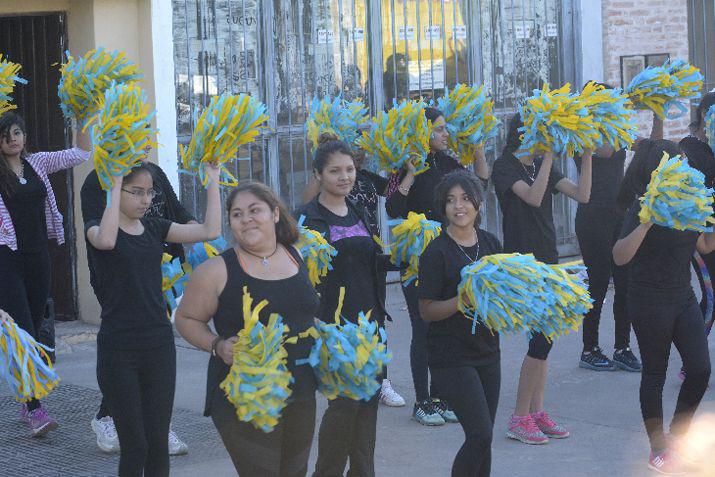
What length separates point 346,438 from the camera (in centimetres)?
559

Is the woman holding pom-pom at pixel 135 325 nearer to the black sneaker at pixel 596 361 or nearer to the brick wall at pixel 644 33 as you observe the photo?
the black sneaker at pixel 596 361

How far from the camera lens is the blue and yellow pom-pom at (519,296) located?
529 cm

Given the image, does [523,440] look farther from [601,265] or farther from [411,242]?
[601,265]

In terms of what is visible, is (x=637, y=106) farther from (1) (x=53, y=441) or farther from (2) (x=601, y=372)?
(1) (x=53, y=441)

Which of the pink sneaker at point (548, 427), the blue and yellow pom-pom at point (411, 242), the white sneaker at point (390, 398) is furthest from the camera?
the white sneaker at point (390, 398)

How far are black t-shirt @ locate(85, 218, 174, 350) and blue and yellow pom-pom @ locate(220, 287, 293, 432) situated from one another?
1039 millimetres

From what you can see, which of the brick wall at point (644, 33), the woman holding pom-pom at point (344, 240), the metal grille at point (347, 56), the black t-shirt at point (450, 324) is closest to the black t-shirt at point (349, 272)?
the woman holding pom-pom at point (344, 240)

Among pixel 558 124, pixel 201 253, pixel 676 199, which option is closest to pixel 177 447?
pixel 201 253

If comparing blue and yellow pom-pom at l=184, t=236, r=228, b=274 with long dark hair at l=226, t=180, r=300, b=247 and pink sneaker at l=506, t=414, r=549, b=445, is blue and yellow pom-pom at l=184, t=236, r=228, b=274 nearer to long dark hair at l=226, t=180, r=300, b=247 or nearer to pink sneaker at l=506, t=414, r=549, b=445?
long dark hair at l=226, t=180, r=300, b=247

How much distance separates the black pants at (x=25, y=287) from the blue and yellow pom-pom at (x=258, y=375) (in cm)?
301

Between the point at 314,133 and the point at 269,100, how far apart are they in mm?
3744

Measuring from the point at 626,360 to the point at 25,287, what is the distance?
4115 millimetres

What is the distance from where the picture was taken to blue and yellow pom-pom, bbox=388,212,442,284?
6266 millimetres

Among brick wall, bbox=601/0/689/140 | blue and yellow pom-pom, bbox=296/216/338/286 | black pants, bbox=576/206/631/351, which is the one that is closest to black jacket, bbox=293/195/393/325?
blue and yellow pom-pom, bbox=296/216/338/286
